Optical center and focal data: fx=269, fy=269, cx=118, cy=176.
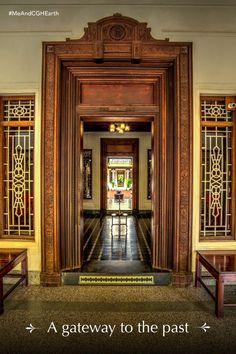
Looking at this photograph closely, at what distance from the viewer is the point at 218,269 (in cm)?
312

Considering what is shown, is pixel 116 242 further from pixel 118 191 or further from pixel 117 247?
pixel 118 191

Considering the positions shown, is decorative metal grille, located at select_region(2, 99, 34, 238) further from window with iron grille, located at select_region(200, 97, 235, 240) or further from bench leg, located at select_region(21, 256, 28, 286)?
window with iron grille, located at select_region(200, 97, 235, 240)

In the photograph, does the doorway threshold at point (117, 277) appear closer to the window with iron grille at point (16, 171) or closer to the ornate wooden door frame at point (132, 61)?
the ornate wooden door frame at point (132, 61)

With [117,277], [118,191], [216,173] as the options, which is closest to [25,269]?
[117,277]

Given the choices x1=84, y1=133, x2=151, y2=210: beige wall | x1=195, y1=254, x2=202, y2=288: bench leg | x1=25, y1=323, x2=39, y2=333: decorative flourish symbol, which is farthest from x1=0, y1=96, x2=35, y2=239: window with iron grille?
x1=84, y1=133, x2=151, y2=210: beige wall

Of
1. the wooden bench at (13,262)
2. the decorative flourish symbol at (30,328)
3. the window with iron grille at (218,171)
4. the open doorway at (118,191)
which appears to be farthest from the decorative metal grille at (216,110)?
the decorative flourish symbol at (30,328)

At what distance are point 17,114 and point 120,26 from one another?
2.00m

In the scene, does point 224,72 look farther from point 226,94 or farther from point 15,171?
point 15,171

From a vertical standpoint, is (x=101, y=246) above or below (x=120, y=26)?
below

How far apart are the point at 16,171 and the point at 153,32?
9.49ft

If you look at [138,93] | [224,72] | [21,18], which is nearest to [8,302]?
[138,93]

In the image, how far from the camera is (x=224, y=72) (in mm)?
3908

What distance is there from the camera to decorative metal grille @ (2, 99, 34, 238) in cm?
412

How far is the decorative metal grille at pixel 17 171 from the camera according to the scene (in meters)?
4.12
